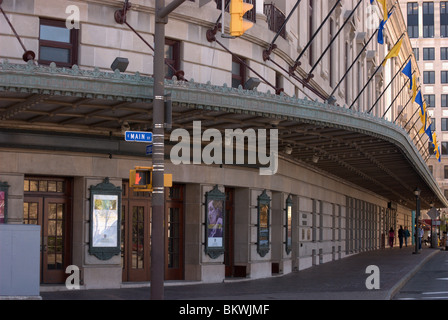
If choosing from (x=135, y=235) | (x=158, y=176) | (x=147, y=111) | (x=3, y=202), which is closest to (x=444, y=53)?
(x=135, y=235)

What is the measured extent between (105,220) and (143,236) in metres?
1.73

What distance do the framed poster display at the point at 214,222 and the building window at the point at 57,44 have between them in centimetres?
606

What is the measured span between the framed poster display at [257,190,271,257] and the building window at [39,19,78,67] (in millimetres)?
8548

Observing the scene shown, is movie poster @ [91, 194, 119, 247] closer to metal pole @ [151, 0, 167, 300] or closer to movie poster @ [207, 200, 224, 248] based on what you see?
movie poster @ [207, 200, 224, 248]

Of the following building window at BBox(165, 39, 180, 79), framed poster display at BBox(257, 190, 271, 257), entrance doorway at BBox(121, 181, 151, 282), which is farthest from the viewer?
framed poster display at BBox(257, 190, 271, 257)

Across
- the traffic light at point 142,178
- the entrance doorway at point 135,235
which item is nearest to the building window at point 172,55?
the entrance doorway at point 135,235

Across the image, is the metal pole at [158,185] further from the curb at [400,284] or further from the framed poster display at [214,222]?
the framed poster display at [214,222]

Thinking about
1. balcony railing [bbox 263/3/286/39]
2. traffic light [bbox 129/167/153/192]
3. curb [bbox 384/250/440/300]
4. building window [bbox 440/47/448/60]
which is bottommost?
curb [bbox 384/250/440/300]

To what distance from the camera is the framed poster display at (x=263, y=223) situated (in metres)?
25.3

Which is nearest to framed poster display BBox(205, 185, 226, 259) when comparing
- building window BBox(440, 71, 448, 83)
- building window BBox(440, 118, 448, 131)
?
building window BBox(440, 118, 448, 131)

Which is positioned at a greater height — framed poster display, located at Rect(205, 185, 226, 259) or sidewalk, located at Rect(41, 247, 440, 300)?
framed poster display, located at Rect(205, 185, 226, 259)

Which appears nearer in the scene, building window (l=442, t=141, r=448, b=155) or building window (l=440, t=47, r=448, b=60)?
building window (l=442, t=141, r=448, b=155)

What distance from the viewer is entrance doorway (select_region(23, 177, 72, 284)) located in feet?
65.8

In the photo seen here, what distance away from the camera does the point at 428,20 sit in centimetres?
11619
